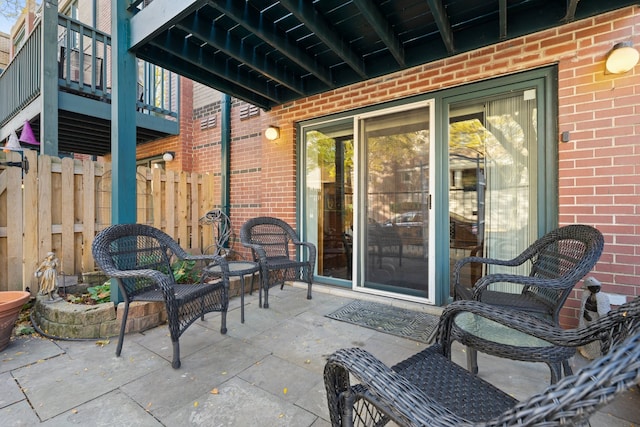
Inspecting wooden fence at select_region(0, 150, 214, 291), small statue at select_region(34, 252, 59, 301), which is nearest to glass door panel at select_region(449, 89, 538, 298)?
small statue at select_region(34, 252, 59, 301)

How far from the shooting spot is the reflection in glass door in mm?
2967

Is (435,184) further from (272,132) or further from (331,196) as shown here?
(272,132)

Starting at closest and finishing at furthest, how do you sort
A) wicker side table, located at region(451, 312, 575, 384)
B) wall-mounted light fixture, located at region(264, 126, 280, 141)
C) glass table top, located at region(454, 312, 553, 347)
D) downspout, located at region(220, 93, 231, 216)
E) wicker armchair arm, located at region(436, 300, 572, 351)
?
wicker armchair arm, located at region(436, 300, 572, 351) → wicker side table, located at region(451, 312, 575, 384) → glass table top, located at region(454, 312, 553, 347) → wall-mounted light fixture, located at region(264, 126, 280, 141) → downspout, located at region(220, 93, 231, 216)

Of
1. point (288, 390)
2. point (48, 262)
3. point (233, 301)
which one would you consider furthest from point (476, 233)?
point (48, 262)

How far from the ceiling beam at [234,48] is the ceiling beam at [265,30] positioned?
33 centimetres

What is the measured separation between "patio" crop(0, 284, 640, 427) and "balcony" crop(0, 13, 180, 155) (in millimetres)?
3858

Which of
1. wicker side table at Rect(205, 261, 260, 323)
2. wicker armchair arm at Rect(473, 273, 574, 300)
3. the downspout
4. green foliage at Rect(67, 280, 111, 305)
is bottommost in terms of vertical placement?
green foliage at Rect(67, 280, 111, 305)

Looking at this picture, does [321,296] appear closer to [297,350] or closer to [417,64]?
[297,350]

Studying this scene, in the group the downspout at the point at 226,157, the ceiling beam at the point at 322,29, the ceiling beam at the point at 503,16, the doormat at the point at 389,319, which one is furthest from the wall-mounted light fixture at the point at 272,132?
the ceiling beam at the point at 503,16

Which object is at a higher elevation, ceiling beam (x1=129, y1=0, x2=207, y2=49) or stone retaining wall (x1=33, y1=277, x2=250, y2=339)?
ceiling beam (x1=129, y1=0, x2=207, y2=49)

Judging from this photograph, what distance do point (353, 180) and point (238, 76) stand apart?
179 centimetres

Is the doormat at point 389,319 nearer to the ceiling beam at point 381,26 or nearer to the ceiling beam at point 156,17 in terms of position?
the ceiling beam at point 381,26

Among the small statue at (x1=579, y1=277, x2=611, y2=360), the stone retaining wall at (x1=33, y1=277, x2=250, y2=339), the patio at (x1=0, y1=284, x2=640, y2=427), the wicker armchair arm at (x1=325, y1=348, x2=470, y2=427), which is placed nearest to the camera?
the wicker armchair arm at (x1=325, y1=348, x2=470, y2=427)

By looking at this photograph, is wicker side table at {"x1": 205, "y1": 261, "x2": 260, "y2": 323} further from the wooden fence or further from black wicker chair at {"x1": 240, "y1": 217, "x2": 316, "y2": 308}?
the wooden fence
